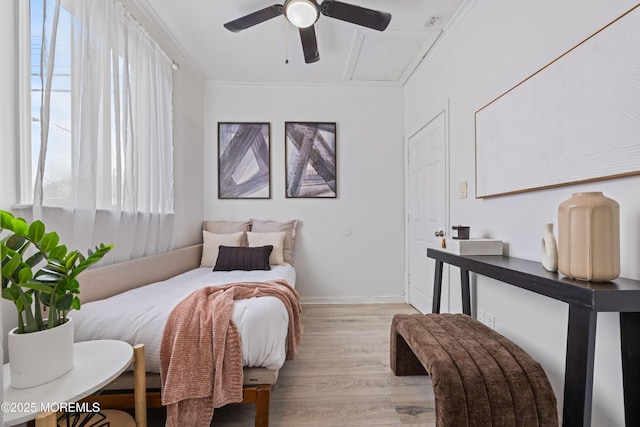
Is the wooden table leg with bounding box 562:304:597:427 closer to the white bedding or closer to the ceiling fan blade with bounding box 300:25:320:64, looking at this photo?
the white bedding

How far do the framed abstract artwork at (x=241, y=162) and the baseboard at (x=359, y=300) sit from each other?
4.54ft

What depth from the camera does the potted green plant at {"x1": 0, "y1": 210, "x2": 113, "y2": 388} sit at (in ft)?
3.17

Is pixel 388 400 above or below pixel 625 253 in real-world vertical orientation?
below

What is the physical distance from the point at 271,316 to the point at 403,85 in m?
3.24

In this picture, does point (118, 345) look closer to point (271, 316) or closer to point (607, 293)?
point (271, 316)

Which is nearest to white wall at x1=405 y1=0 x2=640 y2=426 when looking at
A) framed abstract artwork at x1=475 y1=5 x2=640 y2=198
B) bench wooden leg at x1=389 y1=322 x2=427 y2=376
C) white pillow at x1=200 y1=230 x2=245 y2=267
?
framed abstract artwork at x1=475 y1=5 x2=640 y2=198

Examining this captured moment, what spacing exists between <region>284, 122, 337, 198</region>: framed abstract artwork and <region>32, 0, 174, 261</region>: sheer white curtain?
1419 millimetres

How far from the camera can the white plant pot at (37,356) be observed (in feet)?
3.15

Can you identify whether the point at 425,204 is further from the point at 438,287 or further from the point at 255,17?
the point at 255,17

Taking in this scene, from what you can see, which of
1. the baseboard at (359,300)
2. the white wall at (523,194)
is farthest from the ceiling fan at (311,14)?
the baseboard at (359,300)

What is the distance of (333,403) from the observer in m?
1.70

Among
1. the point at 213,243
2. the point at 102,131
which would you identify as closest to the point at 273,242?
the point at 213,243

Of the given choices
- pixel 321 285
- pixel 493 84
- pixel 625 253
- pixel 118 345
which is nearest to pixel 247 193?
pixel 321 285

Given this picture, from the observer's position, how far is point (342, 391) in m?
1.81
